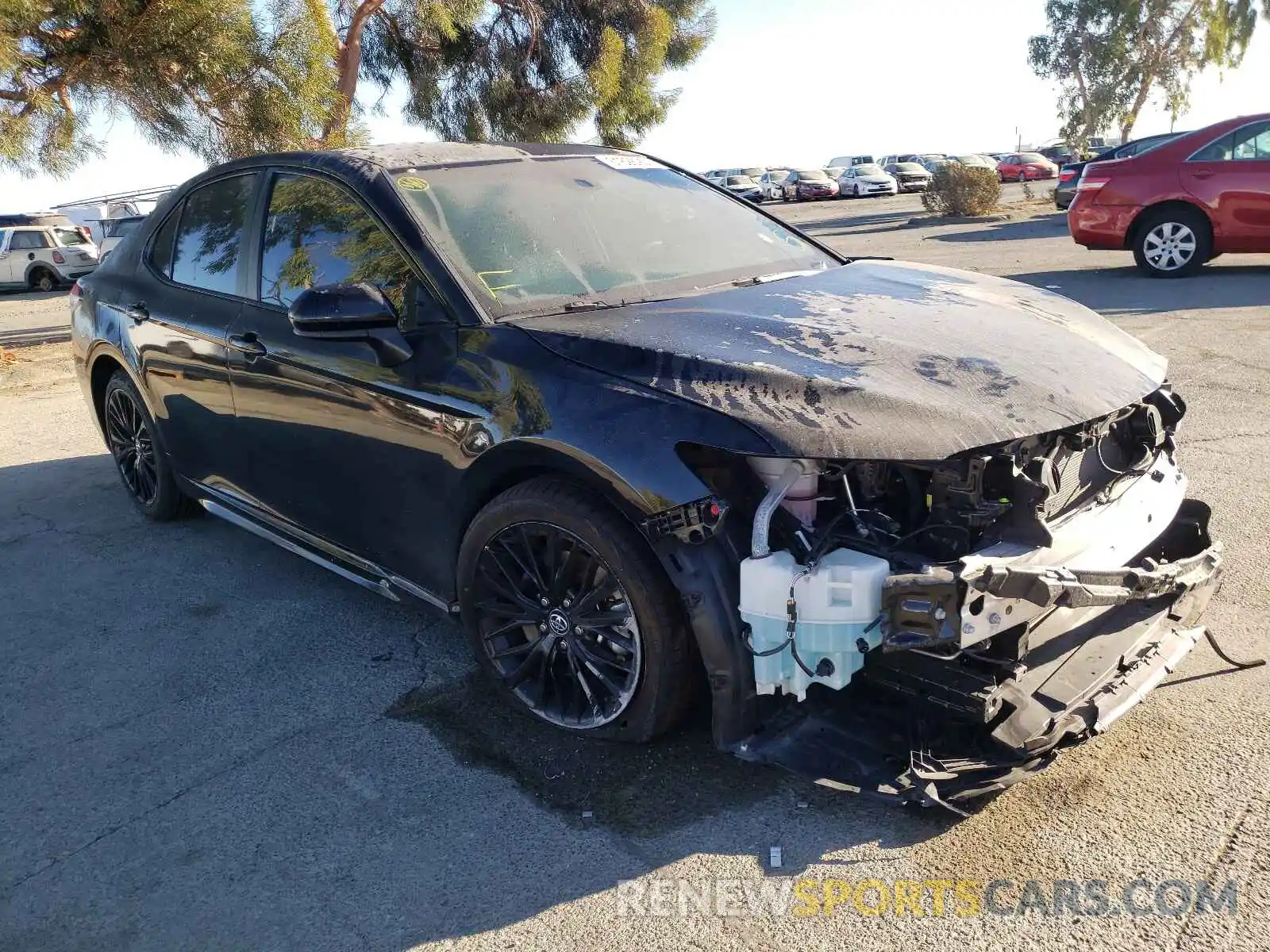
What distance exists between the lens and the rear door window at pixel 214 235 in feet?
13.9

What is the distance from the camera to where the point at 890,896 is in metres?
2.45

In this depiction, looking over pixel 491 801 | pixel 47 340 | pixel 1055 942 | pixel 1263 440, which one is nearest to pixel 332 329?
pixel 491 801

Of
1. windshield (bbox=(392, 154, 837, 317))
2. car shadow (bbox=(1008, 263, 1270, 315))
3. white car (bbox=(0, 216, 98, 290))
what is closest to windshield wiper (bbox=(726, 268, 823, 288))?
windshield (bbox=(392, 154, 837, 317))

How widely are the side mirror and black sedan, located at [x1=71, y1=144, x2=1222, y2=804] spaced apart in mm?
11

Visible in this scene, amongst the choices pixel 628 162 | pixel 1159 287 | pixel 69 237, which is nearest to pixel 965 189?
pixel 1159 287

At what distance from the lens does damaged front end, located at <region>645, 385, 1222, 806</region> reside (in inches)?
96.5

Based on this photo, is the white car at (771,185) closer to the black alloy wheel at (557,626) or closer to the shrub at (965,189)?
the shrub at (965,189)

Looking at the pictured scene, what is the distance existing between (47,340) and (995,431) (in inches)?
593

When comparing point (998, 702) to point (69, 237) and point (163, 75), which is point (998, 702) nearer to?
point (163, 75)

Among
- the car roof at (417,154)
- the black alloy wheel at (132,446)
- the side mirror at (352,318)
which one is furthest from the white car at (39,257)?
the side mirror at (352,318)

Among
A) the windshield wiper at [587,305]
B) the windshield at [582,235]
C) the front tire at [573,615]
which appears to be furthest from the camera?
the windshield at [582,235]

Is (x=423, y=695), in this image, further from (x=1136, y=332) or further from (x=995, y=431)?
(x=1136, y=332)

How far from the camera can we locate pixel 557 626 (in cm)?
306

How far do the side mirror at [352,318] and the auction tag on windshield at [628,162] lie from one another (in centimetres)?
138
